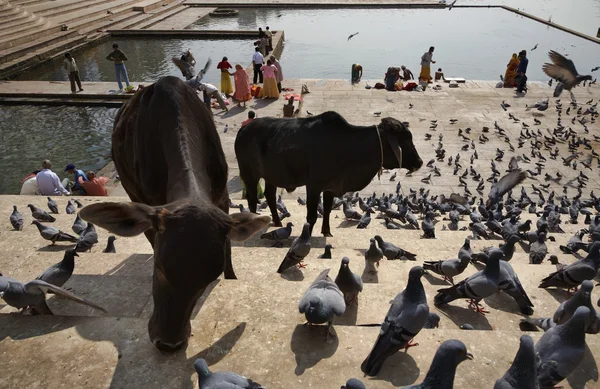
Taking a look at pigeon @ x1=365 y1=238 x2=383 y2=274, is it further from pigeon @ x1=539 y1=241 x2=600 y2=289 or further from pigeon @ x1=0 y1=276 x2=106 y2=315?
pigeon @ x1=0 y1=276 x2=106 y2=315

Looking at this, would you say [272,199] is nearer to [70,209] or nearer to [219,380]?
[70,209]

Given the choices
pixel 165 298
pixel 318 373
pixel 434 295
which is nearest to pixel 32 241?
pixel 165 298

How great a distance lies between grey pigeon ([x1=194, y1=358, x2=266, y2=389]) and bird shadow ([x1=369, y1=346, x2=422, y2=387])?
110 cm

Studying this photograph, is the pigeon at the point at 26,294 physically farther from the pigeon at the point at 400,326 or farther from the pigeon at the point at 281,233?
the pigeon at the point at 281,233

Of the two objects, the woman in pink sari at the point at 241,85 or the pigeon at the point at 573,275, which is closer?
the pigeon at the point at 573,275

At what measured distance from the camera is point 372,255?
620cm

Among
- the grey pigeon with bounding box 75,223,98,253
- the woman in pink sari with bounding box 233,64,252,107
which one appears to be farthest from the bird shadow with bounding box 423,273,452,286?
the woman in pink sari with bounding box 233,64,252,107

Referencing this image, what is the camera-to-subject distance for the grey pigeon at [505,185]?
11.0 m

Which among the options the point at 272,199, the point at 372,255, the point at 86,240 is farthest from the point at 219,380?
the point at 272,199

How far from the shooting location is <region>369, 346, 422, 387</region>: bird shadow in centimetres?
356

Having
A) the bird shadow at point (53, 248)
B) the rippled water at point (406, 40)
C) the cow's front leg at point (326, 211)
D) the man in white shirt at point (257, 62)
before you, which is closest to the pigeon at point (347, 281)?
the cow's front leg at point (326, 211)

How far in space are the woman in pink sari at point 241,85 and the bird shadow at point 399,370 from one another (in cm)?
1489

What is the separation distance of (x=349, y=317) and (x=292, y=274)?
1.36 meters

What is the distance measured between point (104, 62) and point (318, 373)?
26099 mm
